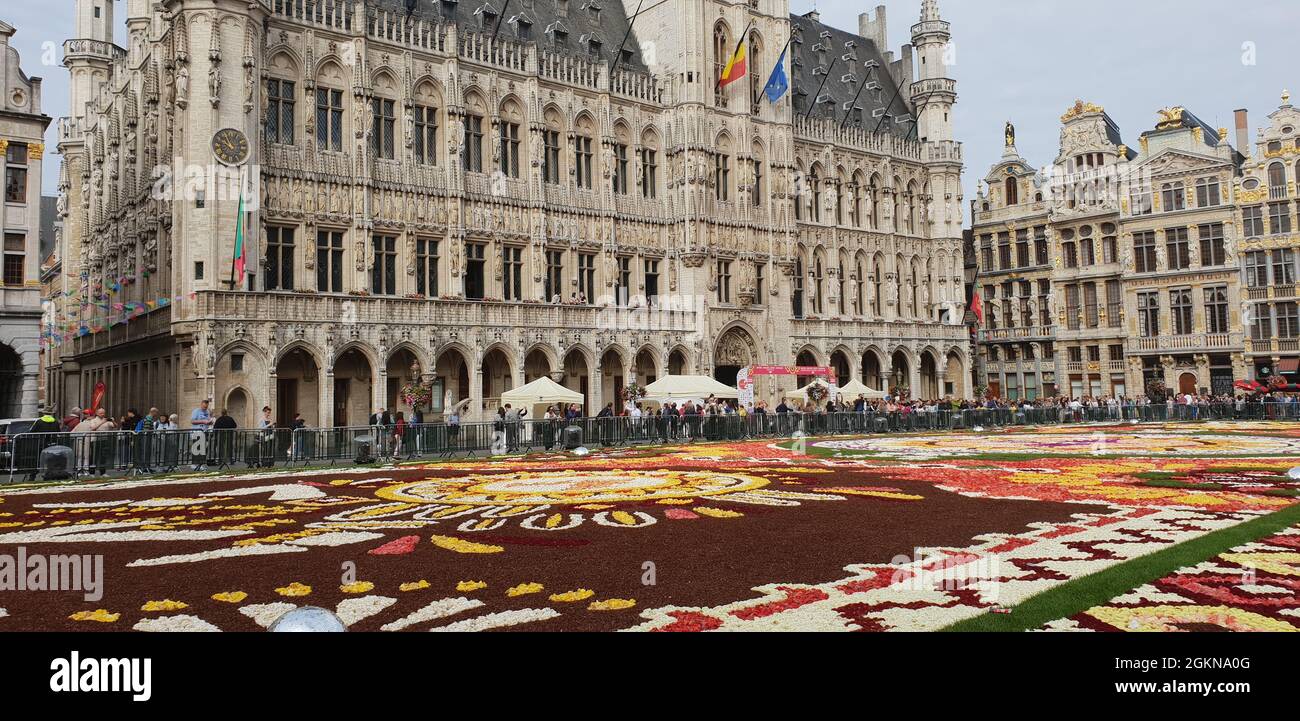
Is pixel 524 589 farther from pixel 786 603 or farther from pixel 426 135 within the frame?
pixel 426 135

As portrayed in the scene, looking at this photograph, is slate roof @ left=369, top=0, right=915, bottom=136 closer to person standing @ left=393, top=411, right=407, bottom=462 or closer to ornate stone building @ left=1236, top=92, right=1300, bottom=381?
ornate stone building @ left=1236, top=92, right=1300, bottom=381

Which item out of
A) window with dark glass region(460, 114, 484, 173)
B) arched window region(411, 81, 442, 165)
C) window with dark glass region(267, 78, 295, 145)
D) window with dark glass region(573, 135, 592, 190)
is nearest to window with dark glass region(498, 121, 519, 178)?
window with dark glass region(460, 114, 484, 173)

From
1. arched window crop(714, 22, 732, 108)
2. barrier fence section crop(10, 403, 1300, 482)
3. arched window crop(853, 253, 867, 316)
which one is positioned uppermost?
arched window crop(714, 22, 732, 108)

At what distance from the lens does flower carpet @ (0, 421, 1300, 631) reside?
6.33 m

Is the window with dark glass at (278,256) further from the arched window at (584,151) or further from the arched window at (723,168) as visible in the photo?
the arched window at (723,168)

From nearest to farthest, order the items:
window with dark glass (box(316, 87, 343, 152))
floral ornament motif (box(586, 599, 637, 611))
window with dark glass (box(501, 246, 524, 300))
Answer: floral ornament motif (box(586, 599, 637, 611)) < window with dark glass (box(316, 87, 343, 152)) < window with dark glass (box(501, 246, 524, 300))

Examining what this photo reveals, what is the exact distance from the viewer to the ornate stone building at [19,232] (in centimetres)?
3359

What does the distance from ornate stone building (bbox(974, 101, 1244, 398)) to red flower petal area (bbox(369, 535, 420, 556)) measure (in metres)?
54.4

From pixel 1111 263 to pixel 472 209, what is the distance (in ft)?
133

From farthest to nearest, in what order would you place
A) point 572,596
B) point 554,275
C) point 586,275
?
point 586,275, point 554,275, point 572,596

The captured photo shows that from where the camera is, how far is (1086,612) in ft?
20.0

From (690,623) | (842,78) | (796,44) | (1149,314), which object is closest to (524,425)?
(690,623)

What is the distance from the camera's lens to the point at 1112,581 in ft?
23.0
